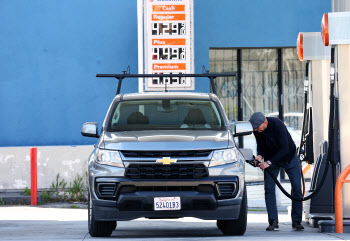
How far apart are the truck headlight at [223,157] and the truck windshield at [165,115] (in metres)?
0.81

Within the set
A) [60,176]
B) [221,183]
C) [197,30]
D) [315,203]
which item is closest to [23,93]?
[60,176]

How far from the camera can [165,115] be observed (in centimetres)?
1113

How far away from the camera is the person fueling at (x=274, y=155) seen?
11.5 metres

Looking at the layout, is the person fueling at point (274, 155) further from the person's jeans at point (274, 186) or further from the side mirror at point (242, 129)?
the side mirror at point (242, 129)

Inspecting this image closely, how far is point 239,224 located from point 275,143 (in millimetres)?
1503

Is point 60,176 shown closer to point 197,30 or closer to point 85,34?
point 85,34

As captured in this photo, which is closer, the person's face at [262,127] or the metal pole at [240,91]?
the person's face at [262,127]

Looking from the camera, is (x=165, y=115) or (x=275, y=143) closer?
(x=165, y=115)

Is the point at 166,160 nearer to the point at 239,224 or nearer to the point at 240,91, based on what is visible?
the point at 239,224

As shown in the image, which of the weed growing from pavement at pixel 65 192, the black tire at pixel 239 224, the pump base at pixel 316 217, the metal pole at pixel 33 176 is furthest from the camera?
the weed growing from pavement at pixel 65 192

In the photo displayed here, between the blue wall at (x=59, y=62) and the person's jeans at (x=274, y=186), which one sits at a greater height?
the blue wall at (x=59, y=62)

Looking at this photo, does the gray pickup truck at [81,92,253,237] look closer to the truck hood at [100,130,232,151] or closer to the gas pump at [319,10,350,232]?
the truck hood at [100,130,232,151]

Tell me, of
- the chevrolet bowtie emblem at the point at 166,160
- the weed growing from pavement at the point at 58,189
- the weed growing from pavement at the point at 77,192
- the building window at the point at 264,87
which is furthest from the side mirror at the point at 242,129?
the building window at the point at 264,87

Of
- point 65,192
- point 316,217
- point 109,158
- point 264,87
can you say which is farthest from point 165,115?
point 264,87
